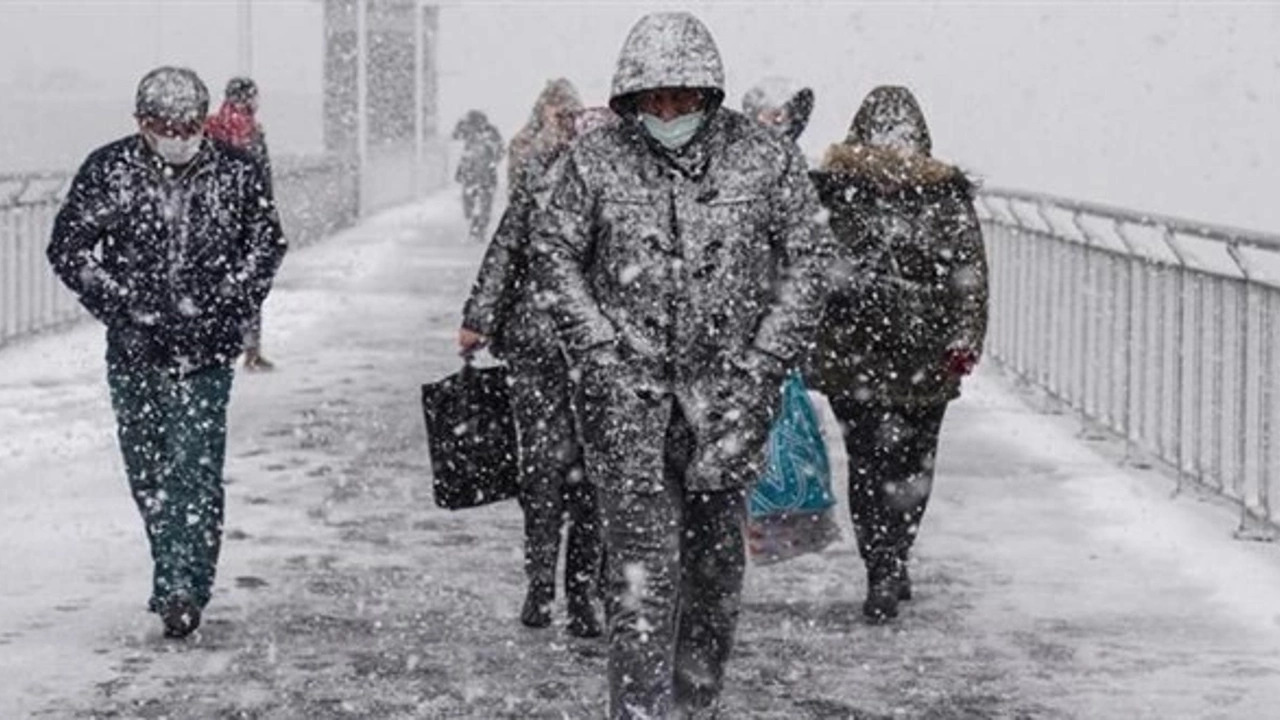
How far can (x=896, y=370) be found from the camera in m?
7.72

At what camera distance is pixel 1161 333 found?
11.6 m

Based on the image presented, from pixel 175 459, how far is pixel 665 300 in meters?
2.57

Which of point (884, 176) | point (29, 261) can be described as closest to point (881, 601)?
point (884, 176)

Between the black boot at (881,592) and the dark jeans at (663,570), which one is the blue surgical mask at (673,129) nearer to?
the dark jeans at (663,570)

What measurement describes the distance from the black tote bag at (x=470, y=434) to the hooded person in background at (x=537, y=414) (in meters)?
0.08

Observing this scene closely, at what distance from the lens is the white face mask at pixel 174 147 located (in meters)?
7.43

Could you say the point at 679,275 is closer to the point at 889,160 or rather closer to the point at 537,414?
the point at 537,414

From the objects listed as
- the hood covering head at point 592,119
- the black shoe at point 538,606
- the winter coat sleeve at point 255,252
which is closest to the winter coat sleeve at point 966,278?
the hood covering head at point 592,119

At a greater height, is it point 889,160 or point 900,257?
point 889,160

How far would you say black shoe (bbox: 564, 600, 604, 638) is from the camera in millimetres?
7559

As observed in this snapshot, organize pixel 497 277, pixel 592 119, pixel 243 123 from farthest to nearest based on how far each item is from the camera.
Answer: pixel 243 123, pixel 592 119, pixel 497 277

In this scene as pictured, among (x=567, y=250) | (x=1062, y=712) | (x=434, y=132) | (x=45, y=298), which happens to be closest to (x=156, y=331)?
(x=567, y=250)

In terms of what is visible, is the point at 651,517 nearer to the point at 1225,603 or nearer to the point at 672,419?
the point at 672,419

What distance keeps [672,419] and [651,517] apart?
0.24 m
